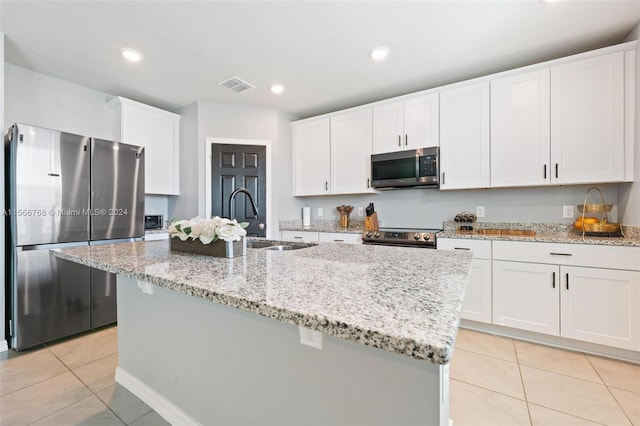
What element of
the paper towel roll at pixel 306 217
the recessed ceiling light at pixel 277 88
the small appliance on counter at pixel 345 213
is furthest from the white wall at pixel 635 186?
the paper towel roll at pixel 306 217

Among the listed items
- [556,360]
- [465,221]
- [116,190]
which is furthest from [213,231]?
[465,221]

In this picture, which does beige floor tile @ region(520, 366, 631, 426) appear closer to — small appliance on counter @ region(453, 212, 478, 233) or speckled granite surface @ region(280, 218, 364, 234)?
small appliance on counter @ region(453, 212, 478, 233)

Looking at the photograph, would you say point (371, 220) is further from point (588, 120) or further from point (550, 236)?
point (588, 120)

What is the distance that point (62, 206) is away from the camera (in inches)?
96.2

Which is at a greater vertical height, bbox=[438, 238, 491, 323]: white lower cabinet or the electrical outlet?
the electrical outlet

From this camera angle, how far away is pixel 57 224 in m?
2.42

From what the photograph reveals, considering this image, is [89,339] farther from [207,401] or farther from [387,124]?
[387,124]

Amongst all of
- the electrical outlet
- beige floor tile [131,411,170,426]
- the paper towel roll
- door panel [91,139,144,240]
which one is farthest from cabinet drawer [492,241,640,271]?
door panel [91,139,144,240]

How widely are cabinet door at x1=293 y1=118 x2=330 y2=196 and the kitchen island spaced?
2215 millimetres

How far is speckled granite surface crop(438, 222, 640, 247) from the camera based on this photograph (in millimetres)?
2129

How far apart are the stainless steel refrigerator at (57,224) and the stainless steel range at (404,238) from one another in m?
2.48

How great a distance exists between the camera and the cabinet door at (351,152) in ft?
11.6

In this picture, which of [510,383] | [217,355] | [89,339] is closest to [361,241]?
[510,383]

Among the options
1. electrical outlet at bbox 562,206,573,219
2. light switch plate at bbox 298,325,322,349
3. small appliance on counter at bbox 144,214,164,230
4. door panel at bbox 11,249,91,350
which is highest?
electrical outlet at bbox 562,206,573,219
